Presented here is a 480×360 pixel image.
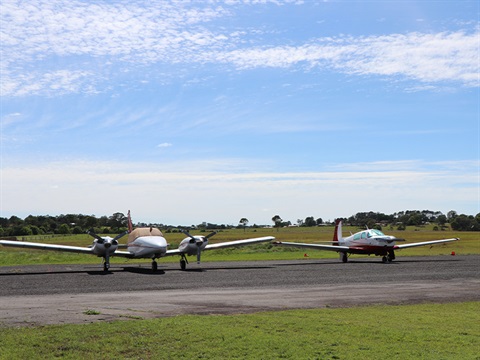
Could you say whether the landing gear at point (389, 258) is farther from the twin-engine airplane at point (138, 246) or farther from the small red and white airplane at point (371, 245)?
the twin-engine airplane at point (138, 246)

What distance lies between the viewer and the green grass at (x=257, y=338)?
9148 mm

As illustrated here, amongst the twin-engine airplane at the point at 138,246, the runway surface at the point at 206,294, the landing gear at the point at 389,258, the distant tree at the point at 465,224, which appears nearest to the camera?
the runway surface at the point at 206,294

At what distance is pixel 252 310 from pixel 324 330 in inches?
154

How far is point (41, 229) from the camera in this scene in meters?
160

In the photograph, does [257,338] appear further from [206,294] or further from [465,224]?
[465,224]

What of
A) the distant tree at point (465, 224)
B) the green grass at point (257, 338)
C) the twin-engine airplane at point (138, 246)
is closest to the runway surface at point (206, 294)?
the green grass at point (257, 338)

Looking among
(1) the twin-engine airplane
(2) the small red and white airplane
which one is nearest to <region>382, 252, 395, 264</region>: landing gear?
(2) the small red and white airplane

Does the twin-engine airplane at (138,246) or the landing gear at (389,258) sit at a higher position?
the twin-engine airplane at (138,246)

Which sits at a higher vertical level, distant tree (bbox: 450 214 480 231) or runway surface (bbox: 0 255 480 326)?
distant tree (bbox: 450 214 480 231)

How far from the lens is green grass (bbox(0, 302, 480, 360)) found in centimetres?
915

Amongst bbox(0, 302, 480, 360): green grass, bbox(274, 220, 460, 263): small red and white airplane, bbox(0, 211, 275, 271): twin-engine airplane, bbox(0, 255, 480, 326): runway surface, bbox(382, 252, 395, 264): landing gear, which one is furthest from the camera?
bbox(274, 220, 460, 263): small red and white airplane

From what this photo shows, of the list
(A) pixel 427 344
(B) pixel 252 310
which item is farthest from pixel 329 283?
(A) pixel 427 344

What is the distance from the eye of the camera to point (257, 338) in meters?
10.2

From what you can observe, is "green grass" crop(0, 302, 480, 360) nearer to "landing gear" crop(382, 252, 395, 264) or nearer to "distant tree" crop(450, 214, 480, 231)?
"landing gear" crop(382, 252, 395, 264)
